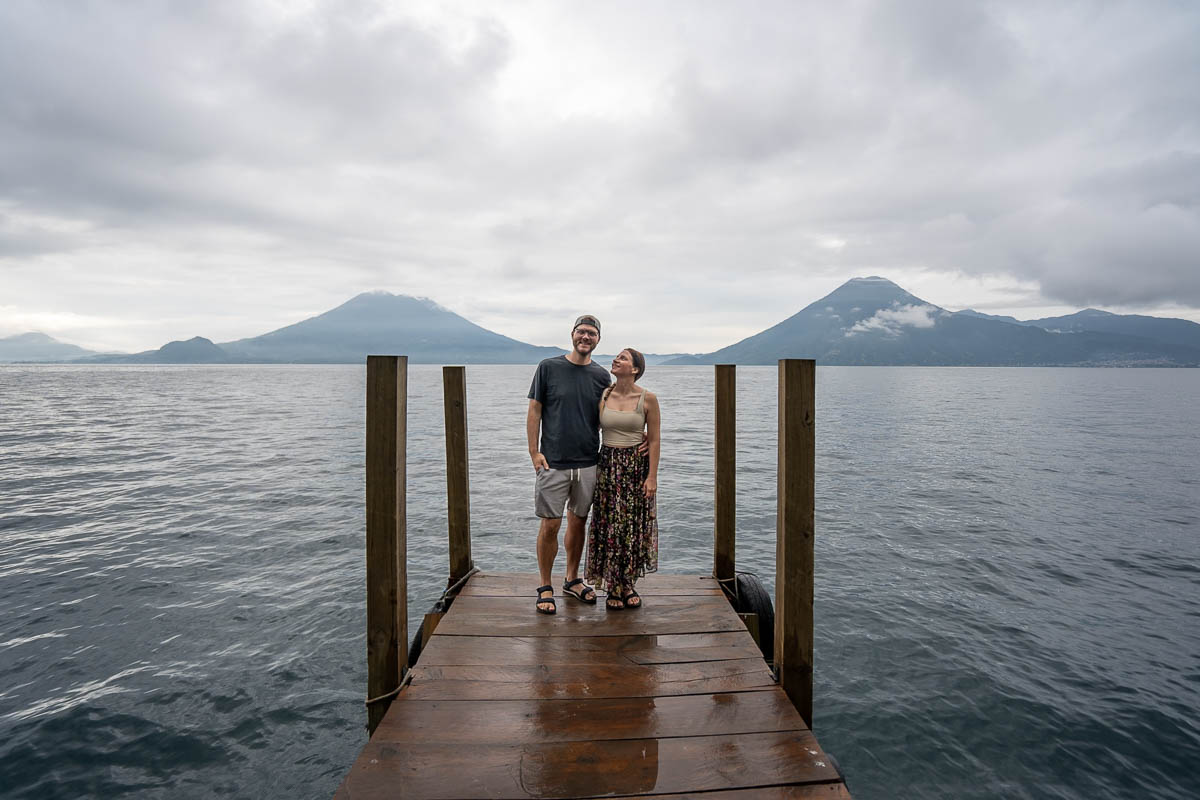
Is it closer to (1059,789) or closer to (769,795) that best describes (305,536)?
(769,795)

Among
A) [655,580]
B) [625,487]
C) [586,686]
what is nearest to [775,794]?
[586,686]

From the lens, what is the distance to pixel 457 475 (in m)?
6.88

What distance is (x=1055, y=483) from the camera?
19438 mm

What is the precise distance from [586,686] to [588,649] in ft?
1.94

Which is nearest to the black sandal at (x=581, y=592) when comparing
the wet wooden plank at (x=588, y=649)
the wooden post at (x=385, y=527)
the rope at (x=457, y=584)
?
the wet wooden plank at (x=588, y=649)

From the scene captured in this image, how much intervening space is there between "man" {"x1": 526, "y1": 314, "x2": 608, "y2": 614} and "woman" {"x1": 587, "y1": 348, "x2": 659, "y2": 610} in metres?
0.12

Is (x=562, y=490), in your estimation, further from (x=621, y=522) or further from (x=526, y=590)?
(x=526, y=590)

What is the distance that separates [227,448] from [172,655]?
2030cm

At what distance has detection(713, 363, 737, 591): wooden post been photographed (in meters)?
6.71

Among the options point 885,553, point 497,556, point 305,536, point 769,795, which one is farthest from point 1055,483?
point 305,536

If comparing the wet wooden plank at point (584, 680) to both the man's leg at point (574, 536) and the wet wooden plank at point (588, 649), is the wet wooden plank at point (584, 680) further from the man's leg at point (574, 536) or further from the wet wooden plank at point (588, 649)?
the man's leg at point (574, 536)

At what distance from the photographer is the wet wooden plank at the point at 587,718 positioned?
3729 millimetres

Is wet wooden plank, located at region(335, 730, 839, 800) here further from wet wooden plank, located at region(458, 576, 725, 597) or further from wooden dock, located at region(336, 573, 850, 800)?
wet wooden plank, located at region(458, 576, 725, 597)

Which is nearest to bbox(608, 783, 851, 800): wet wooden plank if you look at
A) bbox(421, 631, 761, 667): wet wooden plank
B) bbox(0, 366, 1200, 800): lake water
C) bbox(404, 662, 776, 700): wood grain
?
bbox(404, 662, 776, 700): wood grain
